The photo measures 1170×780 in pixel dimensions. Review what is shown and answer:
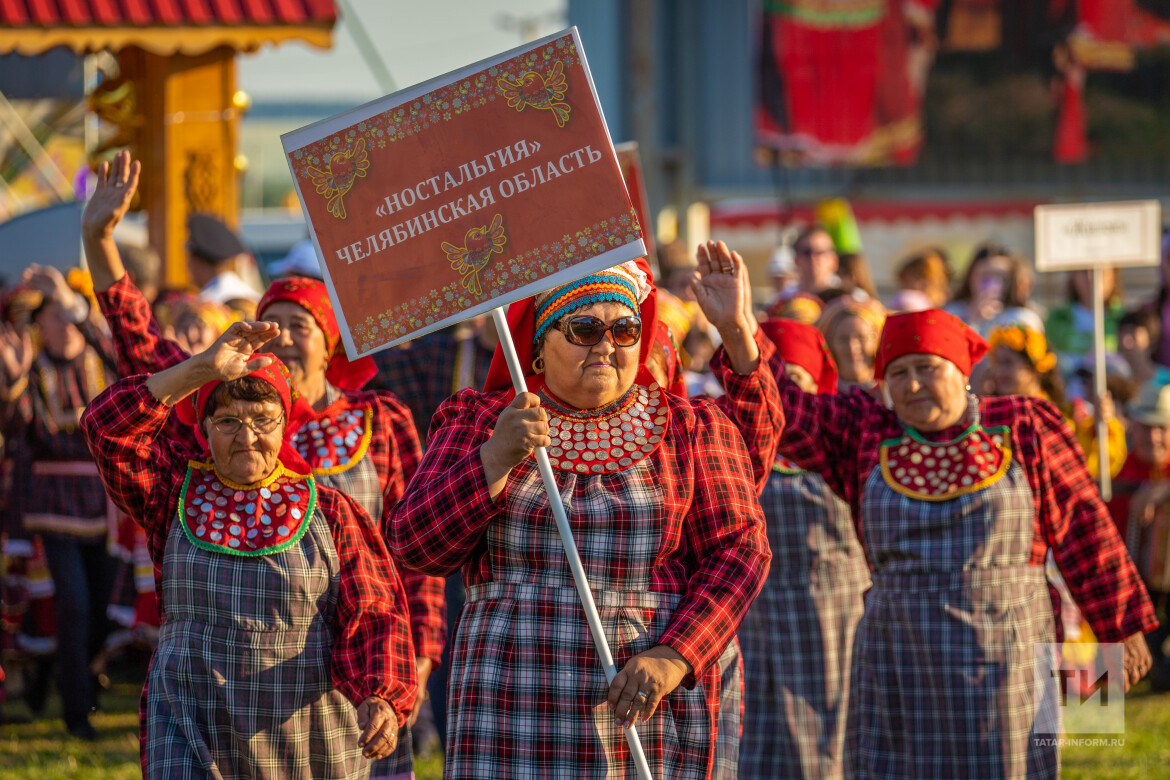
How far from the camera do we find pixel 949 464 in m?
4.47

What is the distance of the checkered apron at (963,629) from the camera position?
14.5ft

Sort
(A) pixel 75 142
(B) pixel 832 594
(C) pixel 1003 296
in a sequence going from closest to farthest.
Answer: (B) pixel 832 594 < (C) pixel 1003 296 < (A) pixel 75 142

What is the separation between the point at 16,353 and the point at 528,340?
4.97 m

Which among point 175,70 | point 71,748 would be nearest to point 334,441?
point 71,748

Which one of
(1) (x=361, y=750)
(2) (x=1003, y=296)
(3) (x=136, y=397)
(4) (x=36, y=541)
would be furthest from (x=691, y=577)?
(2) (x=1003, y=296)

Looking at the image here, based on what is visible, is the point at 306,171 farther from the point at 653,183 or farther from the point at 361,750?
the point at 653,183

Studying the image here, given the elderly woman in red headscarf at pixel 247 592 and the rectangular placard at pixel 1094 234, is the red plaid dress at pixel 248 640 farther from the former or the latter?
the rectangular placard at pixel 1094 234

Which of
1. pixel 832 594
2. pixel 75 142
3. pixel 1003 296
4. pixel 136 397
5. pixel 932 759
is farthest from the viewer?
pixel 75 142

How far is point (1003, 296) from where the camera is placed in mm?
8797

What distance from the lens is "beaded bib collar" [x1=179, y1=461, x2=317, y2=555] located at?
12.4ft

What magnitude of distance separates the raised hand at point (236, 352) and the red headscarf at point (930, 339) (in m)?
2.01

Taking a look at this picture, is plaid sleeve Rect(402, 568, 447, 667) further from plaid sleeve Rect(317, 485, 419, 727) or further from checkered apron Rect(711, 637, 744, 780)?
checkered apron Rect(711, 637, 744, 780)

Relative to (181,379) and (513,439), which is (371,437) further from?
(513,439)

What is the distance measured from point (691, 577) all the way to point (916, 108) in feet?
57.8
